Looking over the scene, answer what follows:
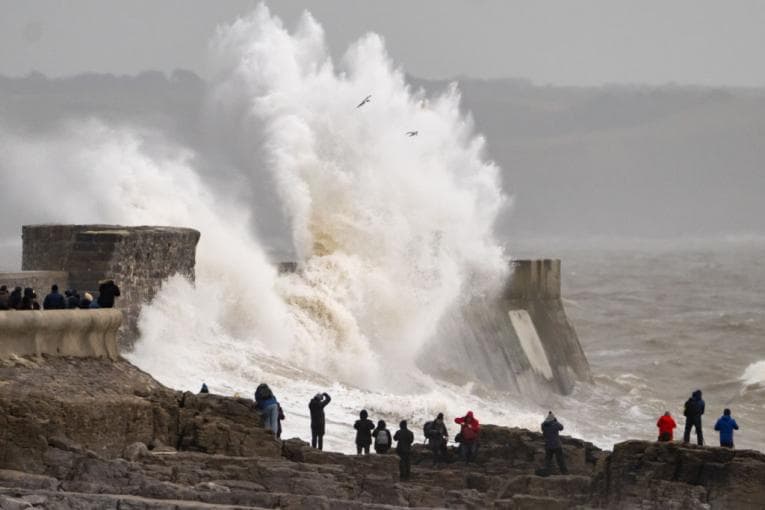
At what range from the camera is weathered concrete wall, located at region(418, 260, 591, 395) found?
3150cm

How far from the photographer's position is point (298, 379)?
22844 mm

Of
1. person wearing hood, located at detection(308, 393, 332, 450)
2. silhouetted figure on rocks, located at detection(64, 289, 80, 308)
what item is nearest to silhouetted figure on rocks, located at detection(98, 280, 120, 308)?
silhouetted figure on rocks, located at detection(64, 289, 80, 308)

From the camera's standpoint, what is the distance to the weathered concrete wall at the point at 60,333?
15.1m

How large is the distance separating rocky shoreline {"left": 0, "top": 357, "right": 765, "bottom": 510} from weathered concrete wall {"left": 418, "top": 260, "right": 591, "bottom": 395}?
45.3ft

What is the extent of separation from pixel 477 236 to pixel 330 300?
802 centimetres

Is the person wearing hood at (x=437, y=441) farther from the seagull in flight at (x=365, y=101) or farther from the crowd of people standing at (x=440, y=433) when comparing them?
the seagull in flight at (x=365, y=101)

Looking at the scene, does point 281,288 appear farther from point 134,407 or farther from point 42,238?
point 134,407

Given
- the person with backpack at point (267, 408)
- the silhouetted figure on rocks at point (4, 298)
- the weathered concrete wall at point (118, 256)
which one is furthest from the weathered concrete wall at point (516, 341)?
the silhouetted figure on rocks at point (4, 298)

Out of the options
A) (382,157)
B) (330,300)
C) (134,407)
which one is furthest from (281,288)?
(134,407)

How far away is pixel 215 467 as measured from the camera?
14.7 metres

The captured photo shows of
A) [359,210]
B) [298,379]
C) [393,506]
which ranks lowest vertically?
[393,506]

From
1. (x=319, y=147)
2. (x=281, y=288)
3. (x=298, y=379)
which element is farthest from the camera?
(x=319, y=147)

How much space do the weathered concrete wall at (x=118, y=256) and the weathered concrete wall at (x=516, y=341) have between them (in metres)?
8.91

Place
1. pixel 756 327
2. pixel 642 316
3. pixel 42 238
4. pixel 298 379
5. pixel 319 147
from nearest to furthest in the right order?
1. pixel 42 238
2. pixel 298 379
3. pixel 319 147
4. pixel 756 327
5. pixel 642 316
